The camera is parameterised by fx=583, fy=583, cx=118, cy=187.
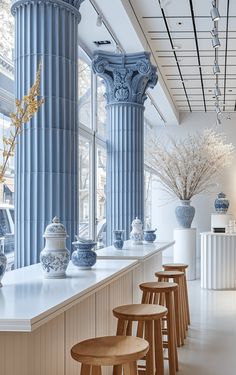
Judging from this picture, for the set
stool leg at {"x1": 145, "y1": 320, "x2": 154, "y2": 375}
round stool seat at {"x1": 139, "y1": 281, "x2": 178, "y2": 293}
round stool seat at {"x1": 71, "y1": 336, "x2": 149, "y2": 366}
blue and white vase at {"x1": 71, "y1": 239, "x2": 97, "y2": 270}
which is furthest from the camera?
round stool seat at {"x1": 139, "y1": 281, "x2": 178, "y2": 293}

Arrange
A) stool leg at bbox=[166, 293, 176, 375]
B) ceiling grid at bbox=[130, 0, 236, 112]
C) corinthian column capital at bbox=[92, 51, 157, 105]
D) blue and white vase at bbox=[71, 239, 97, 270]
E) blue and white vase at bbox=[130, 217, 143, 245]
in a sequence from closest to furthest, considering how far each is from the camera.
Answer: blue and white vase at bbox=[71, 239, 97, 270] → stool leg at bbox=[166, 293, 176, 375] → blue and white vase at bbox=[130, 217, 143, 245] → ceiling grid at bbox=[130, 0, 236, 112] → corinthian column capital at bbox=[92, 51, 157, 105]

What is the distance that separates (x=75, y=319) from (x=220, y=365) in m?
1.89

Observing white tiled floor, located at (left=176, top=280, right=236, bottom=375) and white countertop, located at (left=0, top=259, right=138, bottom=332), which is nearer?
white countertop, located at (left=0, top=259, right=138, bottom=332)

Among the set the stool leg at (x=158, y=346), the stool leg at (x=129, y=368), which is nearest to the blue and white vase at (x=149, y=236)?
the stool leg at (x=158, y=346)

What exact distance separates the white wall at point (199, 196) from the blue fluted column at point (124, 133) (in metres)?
6.49

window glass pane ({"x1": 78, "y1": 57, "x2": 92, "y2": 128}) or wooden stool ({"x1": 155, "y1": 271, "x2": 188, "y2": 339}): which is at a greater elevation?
window glass pane ({"x1": 78, "y1": 57, "x2": 92, "y2": 128})

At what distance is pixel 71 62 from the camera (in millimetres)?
4355

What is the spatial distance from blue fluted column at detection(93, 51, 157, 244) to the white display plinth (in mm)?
2444

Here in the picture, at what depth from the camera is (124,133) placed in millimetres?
7961

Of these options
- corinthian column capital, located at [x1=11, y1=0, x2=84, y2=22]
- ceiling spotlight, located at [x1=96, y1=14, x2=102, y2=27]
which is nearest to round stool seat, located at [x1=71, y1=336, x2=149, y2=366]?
corinthian column capital, located at [x1=11, y1=0, x2=84, y2=22]

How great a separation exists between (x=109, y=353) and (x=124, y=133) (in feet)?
18.5

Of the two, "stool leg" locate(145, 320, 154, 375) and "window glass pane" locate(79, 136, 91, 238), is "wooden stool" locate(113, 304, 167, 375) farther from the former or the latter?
"window glass pane" locate(79, 136, 91, 238)

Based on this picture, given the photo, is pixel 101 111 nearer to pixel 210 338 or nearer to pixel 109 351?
pixel 210 338

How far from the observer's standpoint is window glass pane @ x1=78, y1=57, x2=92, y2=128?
8188 mm
